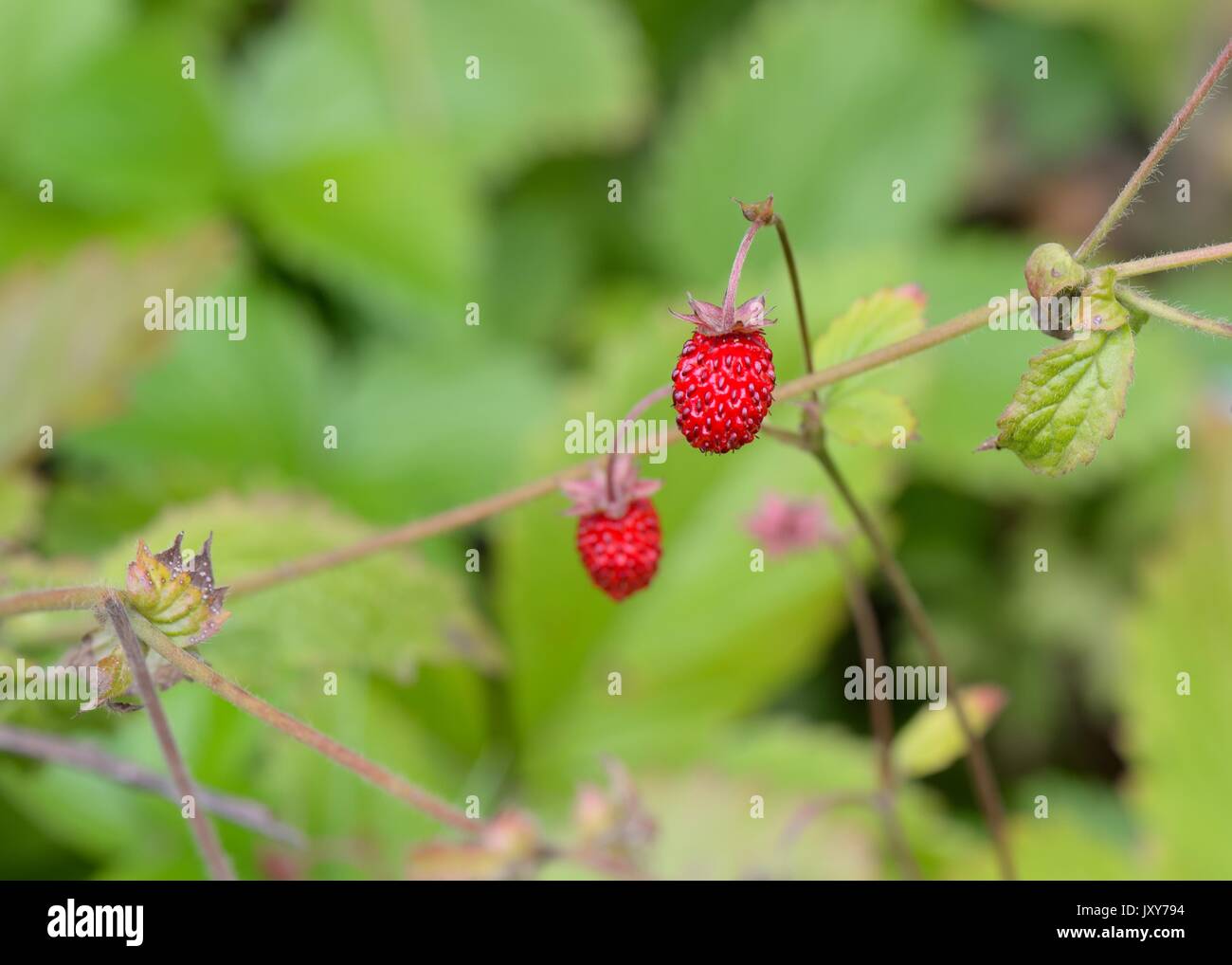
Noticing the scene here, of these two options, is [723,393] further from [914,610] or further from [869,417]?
[914,610]

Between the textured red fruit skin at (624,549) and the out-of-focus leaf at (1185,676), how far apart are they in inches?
50.6

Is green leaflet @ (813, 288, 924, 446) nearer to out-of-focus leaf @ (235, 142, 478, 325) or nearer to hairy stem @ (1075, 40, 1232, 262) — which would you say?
hairy stem @ (1075, 40, 1232, 262)

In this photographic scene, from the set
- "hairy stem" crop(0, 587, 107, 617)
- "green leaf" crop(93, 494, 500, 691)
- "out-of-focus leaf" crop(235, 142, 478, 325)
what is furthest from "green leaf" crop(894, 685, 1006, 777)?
"out-of-focus leaf" crop(235, 142, 478, 325)

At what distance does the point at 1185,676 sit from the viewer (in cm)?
201

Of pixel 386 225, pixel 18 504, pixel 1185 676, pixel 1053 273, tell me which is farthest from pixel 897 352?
pixel 386 225

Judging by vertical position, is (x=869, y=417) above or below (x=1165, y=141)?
below

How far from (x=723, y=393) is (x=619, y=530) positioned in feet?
0.73

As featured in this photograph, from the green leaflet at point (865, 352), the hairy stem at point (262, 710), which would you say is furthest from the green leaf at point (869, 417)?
the hairy stem at point (262, 710)

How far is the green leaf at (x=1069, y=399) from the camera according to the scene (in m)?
0.90

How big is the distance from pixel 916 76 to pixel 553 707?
173 centimetres

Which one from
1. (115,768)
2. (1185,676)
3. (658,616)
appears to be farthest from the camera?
(658,616)

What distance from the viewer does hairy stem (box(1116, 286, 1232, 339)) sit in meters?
0.81

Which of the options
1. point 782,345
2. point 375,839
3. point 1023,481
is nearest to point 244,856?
point 375,839

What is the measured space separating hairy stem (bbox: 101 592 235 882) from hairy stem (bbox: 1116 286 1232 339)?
30.3 inches
